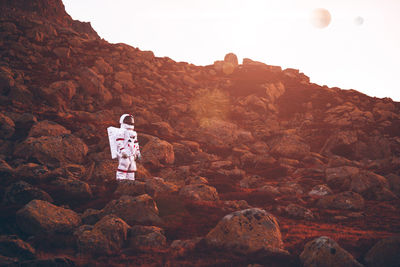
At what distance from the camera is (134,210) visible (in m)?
10.2

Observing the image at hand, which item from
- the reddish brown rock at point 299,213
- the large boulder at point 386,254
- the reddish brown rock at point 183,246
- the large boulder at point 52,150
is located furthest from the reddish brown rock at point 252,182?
the large boulder at point 386,254

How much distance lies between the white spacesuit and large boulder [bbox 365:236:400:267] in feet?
37.5

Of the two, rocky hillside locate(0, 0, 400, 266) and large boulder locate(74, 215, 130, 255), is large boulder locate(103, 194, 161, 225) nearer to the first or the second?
rocky hillside locate(0, 0, 400, 266)

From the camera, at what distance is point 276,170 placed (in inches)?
1017

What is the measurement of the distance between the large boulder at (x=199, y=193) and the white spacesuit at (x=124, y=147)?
3.19m

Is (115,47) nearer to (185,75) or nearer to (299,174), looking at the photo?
(185,75)

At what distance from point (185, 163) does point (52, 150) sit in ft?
37.5

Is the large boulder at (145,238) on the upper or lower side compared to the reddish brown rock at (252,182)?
upper

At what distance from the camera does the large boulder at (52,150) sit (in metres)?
17.4

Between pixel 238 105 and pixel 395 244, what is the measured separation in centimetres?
3721

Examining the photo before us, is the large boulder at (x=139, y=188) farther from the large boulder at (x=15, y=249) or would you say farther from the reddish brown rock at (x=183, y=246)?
the large boulder at (x=15, y=249)

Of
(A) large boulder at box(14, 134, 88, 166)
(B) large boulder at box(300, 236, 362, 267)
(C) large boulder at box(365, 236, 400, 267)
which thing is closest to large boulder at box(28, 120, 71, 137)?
(A) large boulder at box(14, 134, 88, 166)

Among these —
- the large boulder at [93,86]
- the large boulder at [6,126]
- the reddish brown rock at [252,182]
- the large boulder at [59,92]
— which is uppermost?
the large boulder at [93,86]

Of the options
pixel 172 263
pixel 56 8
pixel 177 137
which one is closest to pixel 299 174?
pixel 177 137
